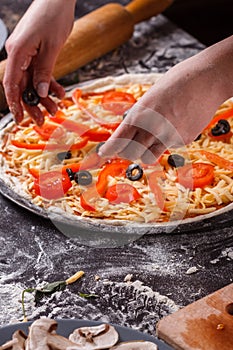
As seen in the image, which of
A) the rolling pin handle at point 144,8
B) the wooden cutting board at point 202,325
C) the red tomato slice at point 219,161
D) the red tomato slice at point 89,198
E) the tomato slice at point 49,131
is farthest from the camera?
the rolling pin handle at point 144,8

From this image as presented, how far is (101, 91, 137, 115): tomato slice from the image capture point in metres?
3.61

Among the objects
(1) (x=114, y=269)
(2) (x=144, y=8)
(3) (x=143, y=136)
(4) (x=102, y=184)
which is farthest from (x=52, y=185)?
(2) (x=144, y=8)

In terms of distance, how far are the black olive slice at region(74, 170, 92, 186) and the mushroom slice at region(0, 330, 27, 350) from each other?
106 centimetres

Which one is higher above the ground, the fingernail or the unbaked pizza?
the fingernail

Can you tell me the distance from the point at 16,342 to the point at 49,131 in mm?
1527

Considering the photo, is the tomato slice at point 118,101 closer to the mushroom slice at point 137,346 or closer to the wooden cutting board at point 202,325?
the wooden cutting board at point 202,325

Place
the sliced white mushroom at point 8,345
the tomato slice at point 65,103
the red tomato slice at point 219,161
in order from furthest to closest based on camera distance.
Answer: the tomato slice at point 65,103 < the red tomato slice at point 219,161 < the sliced white mushroom at point 8,345

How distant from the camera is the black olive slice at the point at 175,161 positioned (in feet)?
10.5

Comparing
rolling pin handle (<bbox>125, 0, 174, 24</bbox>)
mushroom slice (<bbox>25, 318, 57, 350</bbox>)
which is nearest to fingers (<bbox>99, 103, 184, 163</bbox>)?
mushroom slice (<bbox>25, 318, 57, 350</bbox>)

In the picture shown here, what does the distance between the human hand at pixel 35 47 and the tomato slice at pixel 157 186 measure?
617 millimetres

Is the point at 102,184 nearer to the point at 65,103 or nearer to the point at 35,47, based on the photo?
the point at 35,47

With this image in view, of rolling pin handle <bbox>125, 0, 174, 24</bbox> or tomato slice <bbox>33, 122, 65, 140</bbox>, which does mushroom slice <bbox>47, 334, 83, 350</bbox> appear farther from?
rolling pin handle <bbox>125, 0, 174, 24</bbox>

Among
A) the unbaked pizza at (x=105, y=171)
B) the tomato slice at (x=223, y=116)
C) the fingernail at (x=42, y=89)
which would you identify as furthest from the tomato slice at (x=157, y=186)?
the fingernail at (x=42, y=89)

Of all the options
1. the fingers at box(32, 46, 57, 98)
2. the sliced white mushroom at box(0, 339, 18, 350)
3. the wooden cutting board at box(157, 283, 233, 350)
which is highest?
the fingers at box(32, 46, 57, 98)
